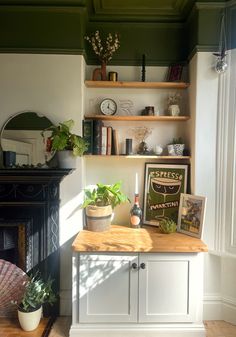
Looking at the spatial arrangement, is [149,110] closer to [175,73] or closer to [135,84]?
[135,84]

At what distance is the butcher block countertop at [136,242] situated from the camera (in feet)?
6.77

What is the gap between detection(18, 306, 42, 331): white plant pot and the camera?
216cm

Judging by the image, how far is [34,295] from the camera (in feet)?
7.15

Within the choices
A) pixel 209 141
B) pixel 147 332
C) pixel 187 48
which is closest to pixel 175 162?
pixel 209 141

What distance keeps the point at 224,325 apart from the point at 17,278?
1.84 m

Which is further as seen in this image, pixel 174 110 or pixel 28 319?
pixel 174 110

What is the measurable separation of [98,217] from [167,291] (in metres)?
0.81

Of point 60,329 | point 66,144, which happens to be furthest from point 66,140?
point 60,329

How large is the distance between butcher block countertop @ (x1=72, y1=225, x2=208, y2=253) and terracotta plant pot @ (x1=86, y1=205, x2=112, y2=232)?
1.9 inches

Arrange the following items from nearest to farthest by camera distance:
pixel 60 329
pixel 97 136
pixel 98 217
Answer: pixel 60 329 < pixel 98 217 < pixel 97 136

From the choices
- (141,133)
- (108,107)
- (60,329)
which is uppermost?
(108,107)

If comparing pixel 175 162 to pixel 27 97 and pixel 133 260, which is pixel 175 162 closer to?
pixel 133 260

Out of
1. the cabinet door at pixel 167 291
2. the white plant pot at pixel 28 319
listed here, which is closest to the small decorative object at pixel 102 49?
the cabinet door at pixel 167 291

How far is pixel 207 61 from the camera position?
2.39 meters
